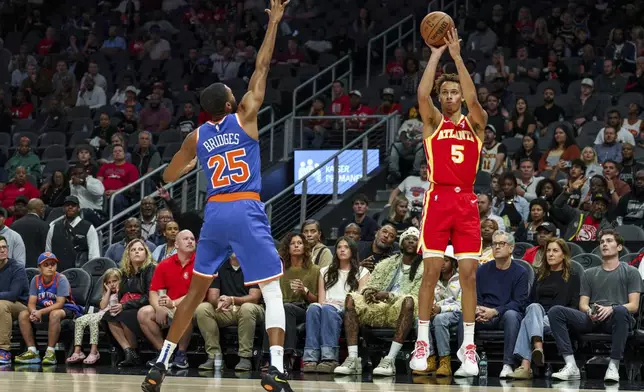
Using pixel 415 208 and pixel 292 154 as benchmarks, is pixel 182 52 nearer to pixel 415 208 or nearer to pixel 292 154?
pixel 292 154

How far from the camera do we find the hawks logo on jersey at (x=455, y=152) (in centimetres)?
847

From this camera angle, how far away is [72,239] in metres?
13.8

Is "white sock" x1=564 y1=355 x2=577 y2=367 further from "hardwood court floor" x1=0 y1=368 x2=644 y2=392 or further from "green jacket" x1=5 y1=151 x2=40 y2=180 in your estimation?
"green jacket" x1=5 y1=151 x2=40 y2=180

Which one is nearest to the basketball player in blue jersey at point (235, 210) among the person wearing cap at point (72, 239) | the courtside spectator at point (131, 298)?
the courtside spectator at point (131, 298)

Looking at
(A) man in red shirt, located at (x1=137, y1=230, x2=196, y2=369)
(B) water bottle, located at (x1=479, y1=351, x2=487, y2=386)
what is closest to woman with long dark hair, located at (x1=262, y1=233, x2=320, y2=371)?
(A) man in red shirt, located at (x1=137, y1=230, x2=196, y2=369)

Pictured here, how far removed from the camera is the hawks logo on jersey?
8.47 metres

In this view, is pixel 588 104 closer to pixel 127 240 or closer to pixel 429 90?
pixel 127 240

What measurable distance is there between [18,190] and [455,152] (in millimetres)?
9345

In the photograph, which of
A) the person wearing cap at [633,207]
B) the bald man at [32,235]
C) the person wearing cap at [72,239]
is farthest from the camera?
the bald man at [32,235]

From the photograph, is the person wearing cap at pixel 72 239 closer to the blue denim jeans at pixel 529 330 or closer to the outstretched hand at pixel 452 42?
the blue denim jeans at pixel 529 330

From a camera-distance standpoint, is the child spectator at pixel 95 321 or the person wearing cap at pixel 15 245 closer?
the child spectator at pixel 95 321

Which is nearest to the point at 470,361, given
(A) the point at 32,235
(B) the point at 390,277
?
(B) the point at 390,277

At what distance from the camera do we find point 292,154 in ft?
56.5

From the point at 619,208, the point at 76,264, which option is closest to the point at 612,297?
the point at 619,208
